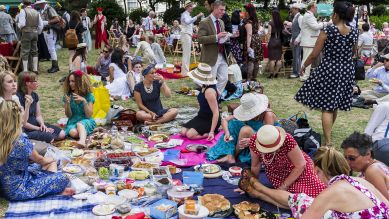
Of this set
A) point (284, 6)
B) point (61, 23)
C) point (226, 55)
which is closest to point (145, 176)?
point (226, 55)

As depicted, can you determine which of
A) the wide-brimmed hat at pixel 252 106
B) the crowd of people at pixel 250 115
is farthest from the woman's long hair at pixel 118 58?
the wide-brimmed hat at pixel 252 106

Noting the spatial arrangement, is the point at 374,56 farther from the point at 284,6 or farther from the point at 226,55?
the point at 284,6

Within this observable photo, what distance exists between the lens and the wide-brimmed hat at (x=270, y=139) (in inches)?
161

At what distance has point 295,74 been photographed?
37.7 feet

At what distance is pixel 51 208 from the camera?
14.2 feet

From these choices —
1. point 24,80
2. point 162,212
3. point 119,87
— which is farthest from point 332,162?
point 119,87

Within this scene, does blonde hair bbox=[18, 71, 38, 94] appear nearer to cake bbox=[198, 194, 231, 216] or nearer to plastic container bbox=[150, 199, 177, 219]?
plastic container bbox=[150, 199, 177, 219]

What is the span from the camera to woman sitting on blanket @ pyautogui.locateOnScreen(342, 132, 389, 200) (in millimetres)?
3402

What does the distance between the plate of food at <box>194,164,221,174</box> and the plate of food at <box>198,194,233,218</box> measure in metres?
0.79

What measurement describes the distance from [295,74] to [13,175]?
27.8 feet

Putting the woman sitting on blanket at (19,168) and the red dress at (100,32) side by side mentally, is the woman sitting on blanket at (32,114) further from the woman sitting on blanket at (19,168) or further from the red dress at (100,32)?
the red dress at (100,32)

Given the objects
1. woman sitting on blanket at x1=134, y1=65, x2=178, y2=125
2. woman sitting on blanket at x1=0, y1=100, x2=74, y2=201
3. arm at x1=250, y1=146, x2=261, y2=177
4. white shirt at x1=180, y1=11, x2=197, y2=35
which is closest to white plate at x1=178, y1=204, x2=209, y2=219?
arm at x1=250, y1=146, x2=261, y2=177

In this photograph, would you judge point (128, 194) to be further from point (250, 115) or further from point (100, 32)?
point (100, 32)

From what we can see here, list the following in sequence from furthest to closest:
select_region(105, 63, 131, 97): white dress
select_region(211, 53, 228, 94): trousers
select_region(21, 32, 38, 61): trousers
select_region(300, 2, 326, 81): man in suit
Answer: select_region(21, 32, 38, 61): trousers
select_region(300, 2, 326, 81): man in suit
select_region(105, 63, 131, 97): white dress
select_region(211, 53, 228, 94): trousers
